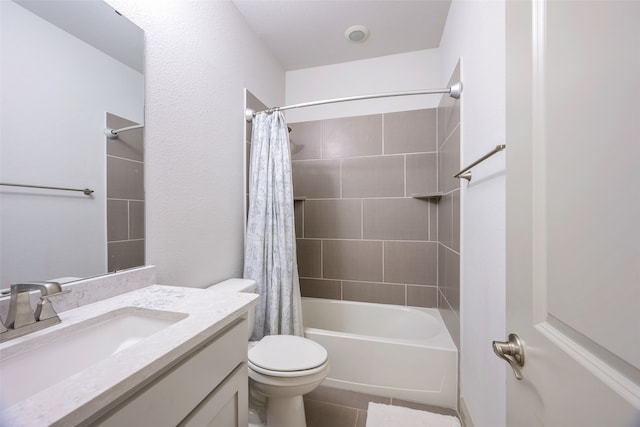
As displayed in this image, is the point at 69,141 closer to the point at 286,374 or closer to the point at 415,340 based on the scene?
the point at 286,374

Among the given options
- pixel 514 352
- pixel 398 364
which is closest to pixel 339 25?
pixel 514 352

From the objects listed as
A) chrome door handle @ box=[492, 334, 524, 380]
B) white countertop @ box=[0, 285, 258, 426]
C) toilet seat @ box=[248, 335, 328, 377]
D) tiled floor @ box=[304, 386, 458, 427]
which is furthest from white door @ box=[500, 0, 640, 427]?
tiled floor @ box=[304, 386, 458, 427]

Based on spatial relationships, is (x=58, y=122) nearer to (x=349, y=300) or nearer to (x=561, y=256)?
(x=561, y=256)

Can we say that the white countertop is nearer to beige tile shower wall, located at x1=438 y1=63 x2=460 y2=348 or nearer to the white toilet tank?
the white toilet tank

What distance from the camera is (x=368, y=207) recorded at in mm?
2213

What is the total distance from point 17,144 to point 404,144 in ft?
7.09

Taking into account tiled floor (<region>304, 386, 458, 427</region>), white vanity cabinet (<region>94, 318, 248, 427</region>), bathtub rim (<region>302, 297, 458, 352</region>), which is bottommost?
tiled floor (<region>304, 386, 458, 427</region>)

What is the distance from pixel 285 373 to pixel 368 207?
4.80 feet

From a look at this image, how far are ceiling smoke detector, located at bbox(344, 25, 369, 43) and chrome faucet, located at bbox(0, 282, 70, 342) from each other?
218cm

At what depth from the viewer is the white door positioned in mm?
290

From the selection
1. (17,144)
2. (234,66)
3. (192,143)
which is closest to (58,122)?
(17,144)

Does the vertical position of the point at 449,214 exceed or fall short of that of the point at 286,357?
it exceeds it

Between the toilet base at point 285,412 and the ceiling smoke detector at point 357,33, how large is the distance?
7.87ft

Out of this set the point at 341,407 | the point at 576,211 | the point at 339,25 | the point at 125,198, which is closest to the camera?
the point at 576,211
